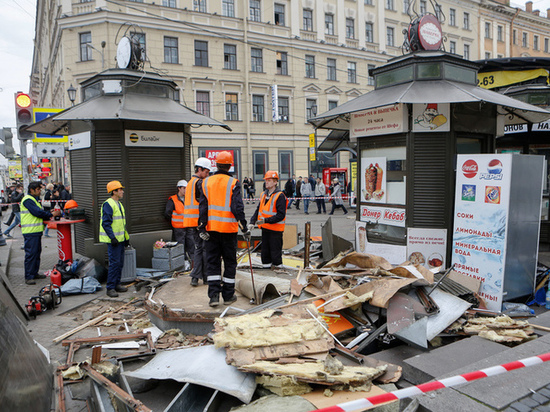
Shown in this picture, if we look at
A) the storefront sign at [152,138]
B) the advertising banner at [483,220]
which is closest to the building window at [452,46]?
the storefront sign at [152,138]

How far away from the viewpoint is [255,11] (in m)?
32.2

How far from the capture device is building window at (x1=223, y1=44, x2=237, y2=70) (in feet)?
102

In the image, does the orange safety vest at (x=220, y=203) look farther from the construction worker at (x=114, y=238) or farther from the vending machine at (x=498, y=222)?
the vending machine at (x=498, y=222)

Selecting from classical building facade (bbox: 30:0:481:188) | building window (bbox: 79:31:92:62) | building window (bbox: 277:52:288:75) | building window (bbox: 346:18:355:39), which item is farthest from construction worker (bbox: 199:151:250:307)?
building window (bbox: 346:18:355:39)

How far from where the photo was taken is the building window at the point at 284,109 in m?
33.3

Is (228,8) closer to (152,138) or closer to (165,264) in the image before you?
(152,138)

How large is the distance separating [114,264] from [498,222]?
6.32 m

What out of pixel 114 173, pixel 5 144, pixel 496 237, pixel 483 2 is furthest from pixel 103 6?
pixel 483 2

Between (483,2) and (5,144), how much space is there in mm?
49214

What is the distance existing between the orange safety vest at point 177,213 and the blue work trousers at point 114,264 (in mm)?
1823

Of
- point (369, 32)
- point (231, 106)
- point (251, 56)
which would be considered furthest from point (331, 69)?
point (231, 106)

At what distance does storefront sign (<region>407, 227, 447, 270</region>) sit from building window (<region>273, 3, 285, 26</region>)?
2964cm

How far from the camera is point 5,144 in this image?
10.3 metres

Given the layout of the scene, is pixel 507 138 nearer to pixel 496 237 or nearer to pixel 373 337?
pixel 496 237
